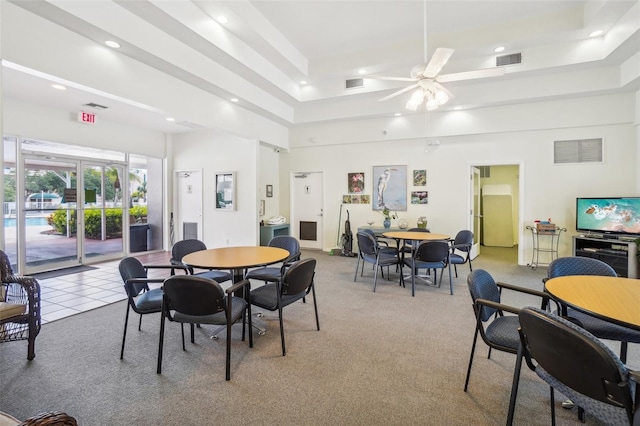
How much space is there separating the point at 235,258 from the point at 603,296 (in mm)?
2933

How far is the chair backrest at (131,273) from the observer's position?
2656mm

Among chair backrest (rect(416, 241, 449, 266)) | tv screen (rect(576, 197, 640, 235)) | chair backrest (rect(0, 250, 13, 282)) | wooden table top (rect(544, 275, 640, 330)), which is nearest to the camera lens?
wooden table top (rect(544, 275, 640, 330))

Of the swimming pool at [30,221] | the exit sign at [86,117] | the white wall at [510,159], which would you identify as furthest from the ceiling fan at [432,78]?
the swimming pool at [30,221]

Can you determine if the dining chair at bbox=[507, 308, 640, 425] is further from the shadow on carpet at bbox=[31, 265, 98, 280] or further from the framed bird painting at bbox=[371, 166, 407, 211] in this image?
the shadow on carpet at bbox=[31, 265, 98, 280]

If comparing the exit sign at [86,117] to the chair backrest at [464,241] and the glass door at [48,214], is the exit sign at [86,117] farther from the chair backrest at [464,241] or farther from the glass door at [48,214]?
the chair backrest at [464,241]

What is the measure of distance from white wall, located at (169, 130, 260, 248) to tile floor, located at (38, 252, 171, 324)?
183 centimetres

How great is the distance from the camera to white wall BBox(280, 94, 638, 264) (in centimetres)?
571

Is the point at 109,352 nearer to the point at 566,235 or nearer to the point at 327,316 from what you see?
the point at 327,316

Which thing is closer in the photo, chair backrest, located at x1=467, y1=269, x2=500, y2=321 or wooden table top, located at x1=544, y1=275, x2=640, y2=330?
wooden table top, located at x1=544, y1=275, x2=640, y2=330

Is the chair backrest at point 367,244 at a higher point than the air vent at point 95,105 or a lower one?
lower

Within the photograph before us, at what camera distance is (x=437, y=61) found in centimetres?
323

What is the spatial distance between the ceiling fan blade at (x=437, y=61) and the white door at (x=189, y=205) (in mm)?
5914

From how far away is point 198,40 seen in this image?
14.0 feet

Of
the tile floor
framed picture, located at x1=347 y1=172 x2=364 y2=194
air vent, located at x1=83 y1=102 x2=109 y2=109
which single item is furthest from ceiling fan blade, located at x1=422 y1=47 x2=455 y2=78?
air vent, located at x1=83 y1=102 x2=109 y2=109
